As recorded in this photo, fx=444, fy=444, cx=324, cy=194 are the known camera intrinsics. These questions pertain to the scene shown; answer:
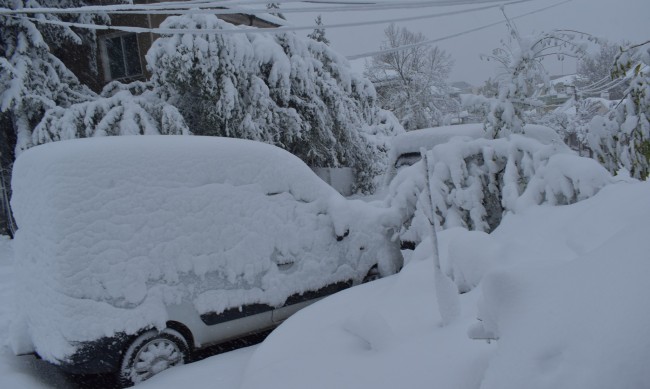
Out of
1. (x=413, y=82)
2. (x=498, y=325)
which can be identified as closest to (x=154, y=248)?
(x=498, y=325)

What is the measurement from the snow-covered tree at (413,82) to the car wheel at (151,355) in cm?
2293

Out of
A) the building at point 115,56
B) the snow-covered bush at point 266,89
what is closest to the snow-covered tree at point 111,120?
the snow-covered bush at point 266,89

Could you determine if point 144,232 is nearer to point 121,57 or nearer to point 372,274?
point 372,274

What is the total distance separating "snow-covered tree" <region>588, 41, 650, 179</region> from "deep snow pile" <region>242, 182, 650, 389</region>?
4.33 ft

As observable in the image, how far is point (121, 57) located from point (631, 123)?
13.5 metres

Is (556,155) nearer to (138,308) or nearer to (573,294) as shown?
(573,294)

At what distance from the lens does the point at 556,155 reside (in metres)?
3.82

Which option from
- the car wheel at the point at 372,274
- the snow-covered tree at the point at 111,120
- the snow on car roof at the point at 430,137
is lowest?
the car wheel at the point at 372,274

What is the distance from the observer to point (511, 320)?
1286mm

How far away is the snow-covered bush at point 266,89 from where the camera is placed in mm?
8805

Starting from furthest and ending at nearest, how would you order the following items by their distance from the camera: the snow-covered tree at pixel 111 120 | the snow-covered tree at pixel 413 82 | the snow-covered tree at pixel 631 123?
1. the snow-covered tree at pixel 413 82
2. the snow-covered tree at pixel 111 120
3. the snow-covered tree at pixel 631 123

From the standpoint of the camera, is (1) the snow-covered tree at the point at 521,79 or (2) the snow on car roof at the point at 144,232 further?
(1) the snow-covered tree at the point at 521,79

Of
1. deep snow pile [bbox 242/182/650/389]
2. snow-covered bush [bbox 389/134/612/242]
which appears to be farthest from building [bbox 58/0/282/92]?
deep snow pile [bbox 242/182/650/389]

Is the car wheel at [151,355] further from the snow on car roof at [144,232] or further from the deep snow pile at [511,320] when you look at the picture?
the deep snow pile at [511,320]
